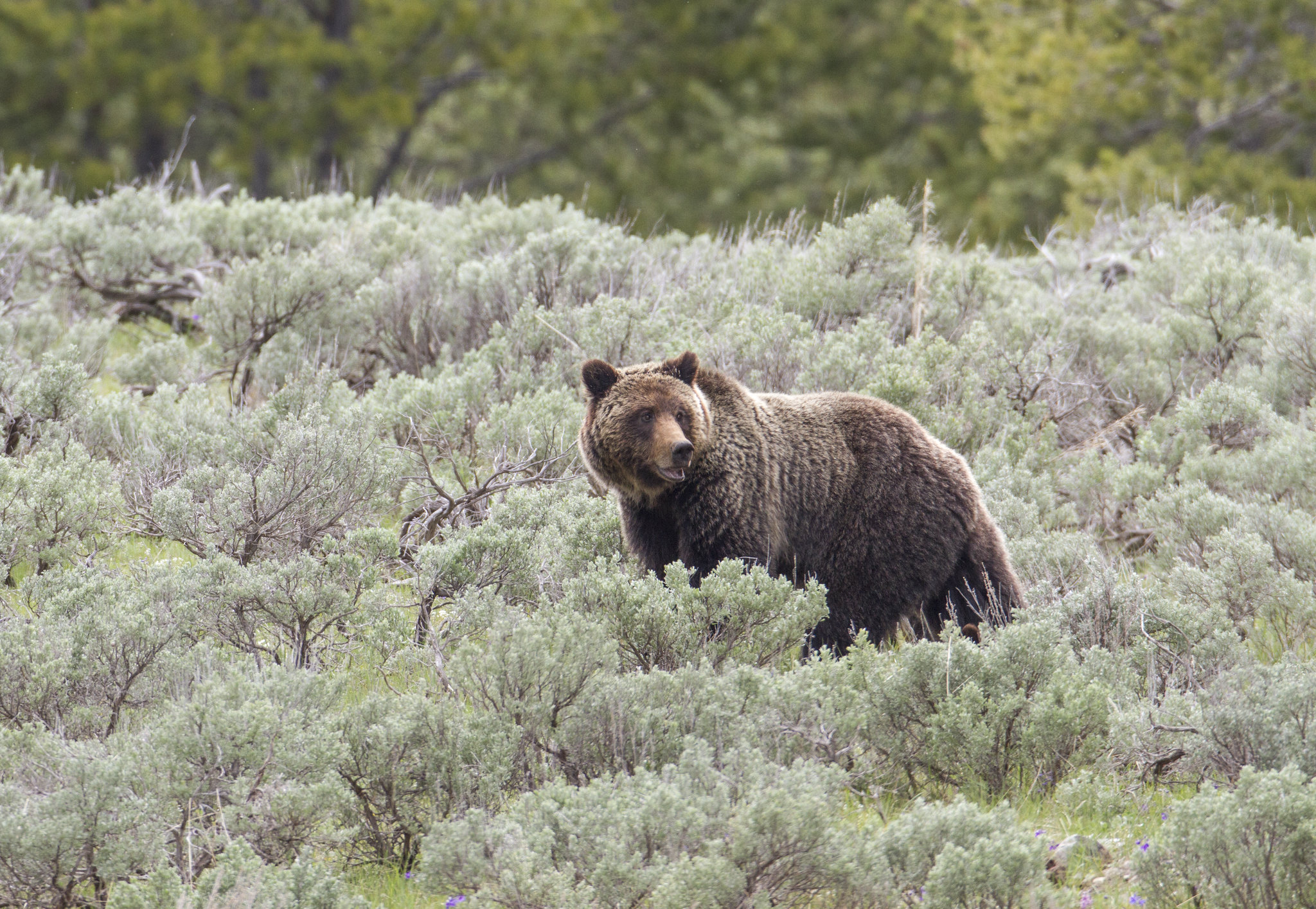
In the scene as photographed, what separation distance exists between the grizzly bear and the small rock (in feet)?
4.95

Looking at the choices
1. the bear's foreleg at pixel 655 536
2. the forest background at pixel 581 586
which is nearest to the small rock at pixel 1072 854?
→ the forest background at pixel 581 586

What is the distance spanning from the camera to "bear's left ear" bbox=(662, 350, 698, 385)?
5359mm

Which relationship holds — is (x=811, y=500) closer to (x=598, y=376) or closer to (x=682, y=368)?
(x=682, y=368)

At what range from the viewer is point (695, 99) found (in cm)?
2431

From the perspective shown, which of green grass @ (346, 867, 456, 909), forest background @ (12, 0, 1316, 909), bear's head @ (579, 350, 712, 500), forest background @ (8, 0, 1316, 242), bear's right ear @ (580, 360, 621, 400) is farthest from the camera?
forest background @ (8, 0, 1316, 242)

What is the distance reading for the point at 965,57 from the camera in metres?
20.0

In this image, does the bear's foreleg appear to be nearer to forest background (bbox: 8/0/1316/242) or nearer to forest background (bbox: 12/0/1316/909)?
forest background (bbox: 12/0/1316/909)

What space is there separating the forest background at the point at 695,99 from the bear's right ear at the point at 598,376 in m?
12.8

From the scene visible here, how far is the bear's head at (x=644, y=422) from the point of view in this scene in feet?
16.9

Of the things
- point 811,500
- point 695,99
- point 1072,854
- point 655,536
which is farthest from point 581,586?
point 695,99

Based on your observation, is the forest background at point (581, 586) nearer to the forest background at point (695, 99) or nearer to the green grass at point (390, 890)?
the green grass at point (390, 890)

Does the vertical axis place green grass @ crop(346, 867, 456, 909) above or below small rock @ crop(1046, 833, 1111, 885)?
below

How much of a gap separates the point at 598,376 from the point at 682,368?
1.19ft

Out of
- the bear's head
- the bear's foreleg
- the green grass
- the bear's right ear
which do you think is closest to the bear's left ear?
the bear's head
